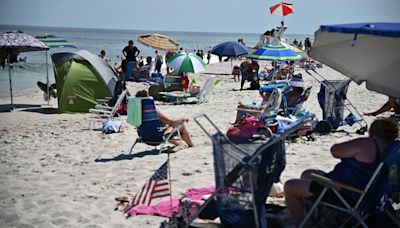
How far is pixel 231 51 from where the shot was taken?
17922 millimetres

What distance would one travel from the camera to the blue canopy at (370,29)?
3.41 m

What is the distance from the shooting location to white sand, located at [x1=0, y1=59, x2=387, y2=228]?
14.3 ft

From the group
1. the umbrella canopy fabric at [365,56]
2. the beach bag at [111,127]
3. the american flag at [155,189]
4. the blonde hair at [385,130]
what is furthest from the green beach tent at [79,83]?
the blonde hair at [385,130]

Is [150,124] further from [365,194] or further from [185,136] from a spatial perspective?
[365,194]

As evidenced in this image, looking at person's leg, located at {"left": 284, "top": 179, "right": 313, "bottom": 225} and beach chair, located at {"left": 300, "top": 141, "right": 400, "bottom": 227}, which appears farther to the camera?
person's leg, located at {"left": 284, "top": 179, "right": 313, "bottom": 225}

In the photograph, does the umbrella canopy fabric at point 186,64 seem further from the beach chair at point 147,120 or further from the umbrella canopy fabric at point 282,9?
the beach chair at point 147,120

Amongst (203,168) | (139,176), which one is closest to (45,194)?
(139,176)

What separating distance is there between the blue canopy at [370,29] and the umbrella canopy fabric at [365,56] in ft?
1.72

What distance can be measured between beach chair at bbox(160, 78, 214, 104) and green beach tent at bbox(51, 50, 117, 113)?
177cm

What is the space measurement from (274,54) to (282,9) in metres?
4.44

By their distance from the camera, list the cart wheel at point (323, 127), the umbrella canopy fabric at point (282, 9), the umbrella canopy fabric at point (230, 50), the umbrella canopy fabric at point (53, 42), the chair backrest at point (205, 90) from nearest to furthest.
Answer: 1. the cart wheel at point (323, 127)
2. the chair backrest at point (205, 90)
3. the umbrella canopy fabric at point (53, 42)
4. the umbrella canopy fabric at point (282, 9)
5. the umbrella canopy fabric at point (230, 50)

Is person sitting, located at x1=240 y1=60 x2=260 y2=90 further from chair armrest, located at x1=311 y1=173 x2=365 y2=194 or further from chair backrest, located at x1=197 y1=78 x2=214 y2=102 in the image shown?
chair armrest, located at x1=311 y1=173 x2=365 y2=194

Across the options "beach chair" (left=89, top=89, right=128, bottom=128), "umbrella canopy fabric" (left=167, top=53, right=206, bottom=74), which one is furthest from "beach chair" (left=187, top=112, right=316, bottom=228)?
"umbrella canopy fabric" (left=167, top=53, right=206, bottom=74)

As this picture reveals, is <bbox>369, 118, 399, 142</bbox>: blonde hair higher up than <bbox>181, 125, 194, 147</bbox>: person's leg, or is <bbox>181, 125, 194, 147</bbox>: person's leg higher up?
<bbox>369, 118, 399, 142</bbox>: blonde hair
